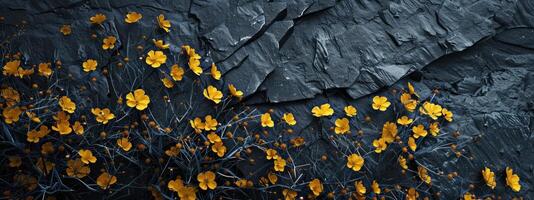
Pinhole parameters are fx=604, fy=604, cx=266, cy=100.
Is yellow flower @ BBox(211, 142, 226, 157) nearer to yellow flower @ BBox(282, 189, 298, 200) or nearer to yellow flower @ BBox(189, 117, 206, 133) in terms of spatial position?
yellow flower @ BBox(189, 117, 206, 133)

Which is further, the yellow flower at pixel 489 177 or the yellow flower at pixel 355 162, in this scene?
the yellow flower at pixel 489 177

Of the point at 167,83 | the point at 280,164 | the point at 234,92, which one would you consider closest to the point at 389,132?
the point at 280,164

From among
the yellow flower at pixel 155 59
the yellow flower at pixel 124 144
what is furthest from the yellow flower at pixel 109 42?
the yellow flower at pixel 124 144

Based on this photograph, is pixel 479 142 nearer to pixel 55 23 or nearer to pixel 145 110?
pixel 145 110

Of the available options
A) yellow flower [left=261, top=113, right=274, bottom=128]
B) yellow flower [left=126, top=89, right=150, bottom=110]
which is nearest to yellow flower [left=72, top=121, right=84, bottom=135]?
yellow flower [left=126, top=89, right=150, bottom=110]

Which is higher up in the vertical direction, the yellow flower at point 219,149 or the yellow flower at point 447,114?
the yellow flower at point 447,114

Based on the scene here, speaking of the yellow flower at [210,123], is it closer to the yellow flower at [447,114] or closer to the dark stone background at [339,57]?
the dark stone background at [339,57]

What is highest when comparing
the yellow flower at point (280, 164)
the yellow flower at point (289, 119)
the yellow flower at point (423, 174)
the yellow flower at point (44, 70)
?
the yellow flower at point (44, 70)
